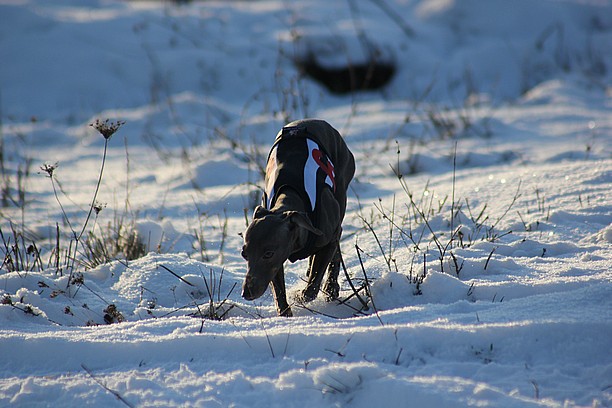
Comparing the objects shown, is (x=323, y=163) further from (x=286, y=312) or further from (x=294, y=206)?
(x=286, y=312)

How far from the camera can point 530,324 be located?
2.80 m

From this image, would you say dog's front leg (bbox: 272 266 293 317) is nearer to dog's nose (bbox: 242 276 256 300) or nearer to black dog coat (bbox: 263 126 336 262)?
black dog coat (bbox: 263 126 336 262)

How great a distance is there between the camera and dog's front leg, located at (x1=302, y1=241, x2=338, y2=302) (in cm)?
361

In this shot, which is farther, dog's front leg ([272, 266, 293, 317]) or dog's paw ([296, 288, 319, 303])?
dog's paw ([296, 288, 319, 303])

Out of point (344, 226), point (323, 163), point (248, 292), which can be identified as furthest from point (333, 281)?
point (344, 226)

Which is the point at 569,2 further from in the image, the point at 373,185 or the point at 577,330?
the point at 577,330

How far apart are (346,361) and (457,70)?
1048cm

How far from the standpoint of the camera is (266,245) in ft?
10.4

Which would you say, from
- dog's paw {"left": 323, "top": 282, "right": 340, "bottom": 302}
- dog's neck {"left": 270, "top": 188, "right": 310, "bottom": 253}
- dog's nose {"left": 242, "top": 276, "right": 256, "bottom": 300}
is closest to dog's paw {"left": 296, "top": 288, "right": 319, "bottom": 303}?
dog's paw {"left": 323, "top": 282, "right": 340, "bottom": 302}

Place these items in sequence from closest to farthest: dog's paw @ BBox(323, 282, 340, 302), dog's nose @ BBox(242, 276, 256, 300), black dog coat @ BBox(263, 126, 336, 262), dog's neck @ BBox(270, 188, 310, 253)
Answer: dog's nose @ BBox(242, 276, 256, 300) → dog's neck @ BBox(270, 188, 310, 253) → black dog coat @ BBox(263, 126, 336, 262) → dog's paw @ BBox(323, 282, 340, 302)

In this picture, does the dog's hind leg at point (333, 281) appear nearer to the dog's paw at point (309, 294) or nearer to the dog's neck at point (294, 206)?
the dog's paw at point (309, 294)

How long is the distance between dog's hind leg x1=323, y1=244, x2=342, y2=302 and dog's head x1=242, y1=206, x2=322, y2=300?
1.88 feet

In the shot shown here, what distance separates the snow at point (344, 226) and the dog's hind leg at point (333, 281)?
0.08 meters

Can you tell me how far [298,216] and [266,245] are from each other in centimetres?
21
